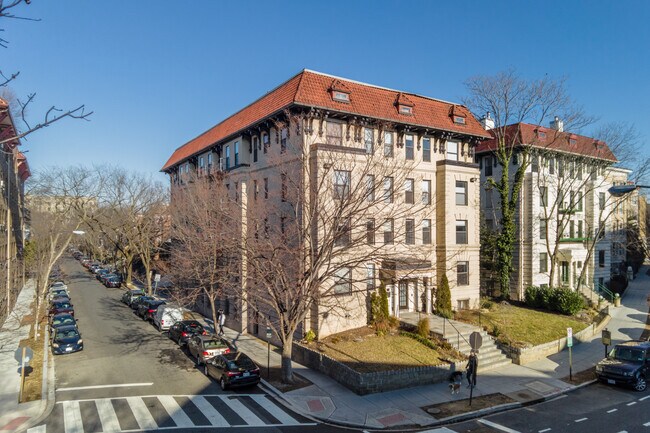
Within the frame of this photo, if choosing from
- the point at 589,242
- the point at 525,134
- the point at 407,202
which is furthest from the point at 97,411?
the point at 589,242

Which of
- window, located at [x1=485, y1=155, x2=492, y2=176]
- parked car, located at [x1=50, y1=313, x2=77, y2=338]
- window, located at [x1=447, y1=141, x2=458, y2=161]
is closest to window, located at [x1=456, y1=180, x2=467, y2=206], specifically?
window, located at [x1=447, y1=141, x2=458, y2=161]

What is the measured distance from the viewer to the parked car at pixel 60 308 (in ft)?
108

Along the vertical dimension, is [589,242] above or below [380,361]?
above

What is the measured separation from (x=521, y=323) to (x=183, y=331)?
20.6 metres

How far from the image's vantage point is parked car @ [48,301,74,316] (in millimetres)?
32875

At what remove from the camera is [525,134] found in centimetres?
3762

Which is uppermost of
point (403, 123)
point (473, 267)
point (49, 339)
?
point (403, 123)

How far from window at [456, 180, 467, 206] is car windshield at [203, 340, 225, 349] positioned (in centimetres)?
1778

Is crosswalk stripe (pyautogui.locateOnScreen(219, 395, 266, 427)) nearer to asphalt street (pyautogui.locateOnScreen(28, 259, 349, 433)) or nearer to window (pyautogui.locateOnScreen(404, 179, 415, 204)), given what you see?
asphalt street (pyautogui.locateOnScreen(28, 259, 349, 433))

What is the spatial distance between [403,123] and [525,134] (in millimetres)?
16459

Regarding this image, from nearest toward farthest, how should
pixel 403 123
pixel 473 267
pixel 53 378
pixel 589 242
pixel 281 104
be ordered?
pixel 53 378 < pixel 281 104 < pixel 403 123 < pixel 473 267 < pixel 589 242

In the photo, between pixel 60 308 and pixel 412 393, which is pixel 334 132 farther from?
pixel 60 308

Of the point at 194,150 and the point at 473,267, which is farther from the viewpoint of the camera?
the point at 194,150

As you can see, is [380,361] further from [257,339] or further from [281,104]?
[281,104]
